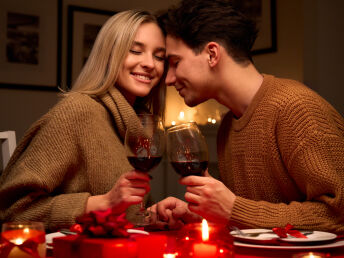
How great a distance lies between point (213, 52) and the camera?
6.06ft

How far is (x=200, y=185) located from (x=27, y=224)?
54 centimetres

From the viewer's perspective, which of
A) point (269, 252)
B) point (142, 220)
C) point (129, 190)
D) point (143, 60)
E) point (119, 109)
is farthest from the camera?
point (143, 60)

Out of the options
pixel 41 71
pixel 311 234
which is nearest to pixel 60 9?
pixel 41 71

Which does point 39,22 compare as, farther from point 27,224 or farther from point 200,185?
point 27,224

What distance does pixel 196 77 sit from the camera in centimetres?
189

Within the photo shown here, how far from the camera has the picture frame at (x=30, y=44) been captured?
3.60 meters

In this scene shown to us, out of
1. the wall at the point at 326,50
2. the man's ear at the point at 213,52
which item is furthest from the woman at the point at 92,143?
Answer: the wall at the point at 326,50

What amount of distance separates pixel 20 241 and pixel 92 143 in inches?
35.8

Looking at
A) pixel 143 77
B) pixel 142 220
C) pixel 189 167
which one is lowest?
Answer: pixel 142 220

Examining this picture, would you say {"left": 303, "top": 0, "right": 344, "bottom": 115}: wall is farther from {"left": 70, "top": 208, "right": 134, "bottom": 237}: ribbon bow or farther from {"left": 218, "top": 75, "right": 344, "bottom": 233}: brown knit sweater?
{"left": 70, "top": 208, "right": 134, "bottom": 237}: ribbon bow

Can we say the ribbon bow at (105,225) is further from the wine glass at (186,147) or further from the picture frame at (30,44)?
the picture frame at (30,44)

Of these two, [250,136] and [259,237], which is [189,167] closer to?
[259,237]

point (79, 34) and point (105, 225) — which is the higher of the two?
point (79, 34)

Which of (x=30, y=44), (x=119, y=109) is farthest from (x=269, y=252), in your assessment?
(x=30, y=44)
